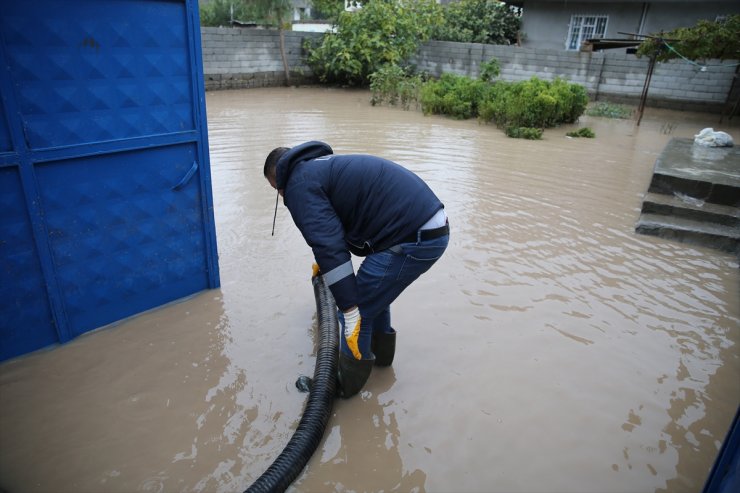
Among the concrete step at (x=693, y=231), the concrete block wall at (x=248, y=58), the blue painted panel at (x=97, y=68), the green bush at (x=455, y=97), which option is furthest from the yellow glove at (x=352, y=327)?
the concrete block wall at (x=248, y=58)

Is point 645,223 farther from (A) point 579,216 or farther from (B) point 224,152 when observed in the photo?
(B) point 224,152

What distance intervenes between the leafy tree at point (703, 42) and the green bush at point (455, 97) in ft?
14.0

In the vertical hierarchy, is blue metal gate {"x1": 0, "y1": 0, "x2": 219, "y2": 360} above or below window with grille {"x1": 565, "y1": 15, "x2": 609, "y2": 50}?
below

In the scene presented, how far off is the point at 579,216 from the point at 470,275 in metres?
2.49

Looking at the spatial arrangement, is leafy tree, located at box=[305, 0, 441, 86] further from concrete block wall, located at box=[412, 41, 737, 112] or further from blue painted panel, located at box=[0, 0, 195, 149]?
blue painted panel, located at box=[0, 0, 195, 149]

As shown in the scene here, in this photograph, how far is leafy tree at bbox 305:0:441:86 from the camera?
16.9m

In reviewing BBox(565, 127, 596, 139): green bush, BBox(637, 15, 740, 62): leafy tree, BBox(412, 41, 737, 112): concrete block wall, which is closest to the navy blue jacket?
BBox(565, 127, 596, 139): green bush

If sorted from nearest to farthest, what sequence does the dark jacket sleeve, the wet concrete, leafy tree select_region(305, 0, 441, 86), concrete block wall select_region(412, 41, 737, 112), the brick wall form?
the dark jacket sleeve, the wet concrete, concrete block wall select_region(412, 41, 737, 112), the brick wall, leafy tree select_region(305, 0, 441, 86)

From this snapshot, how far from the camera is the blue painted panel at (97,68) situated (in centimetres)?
289

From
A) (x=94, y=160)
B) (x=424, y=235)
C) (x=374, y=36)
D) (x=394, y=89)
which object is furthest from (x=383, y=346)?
(x=374, y=36)

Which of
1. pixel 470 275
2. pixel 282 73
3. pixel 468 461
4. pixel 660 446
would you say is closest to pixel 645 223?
pixel 470 275

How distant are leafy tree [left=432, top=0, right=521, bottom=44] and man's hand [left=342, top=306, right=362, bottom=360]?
20001mm

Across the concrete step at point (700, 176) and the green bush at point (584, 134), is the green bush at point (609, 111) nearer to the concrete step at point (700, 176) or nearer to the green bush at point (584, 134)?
the green bush at point (584, 134)

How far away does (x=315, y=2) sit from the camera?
59.0ft
